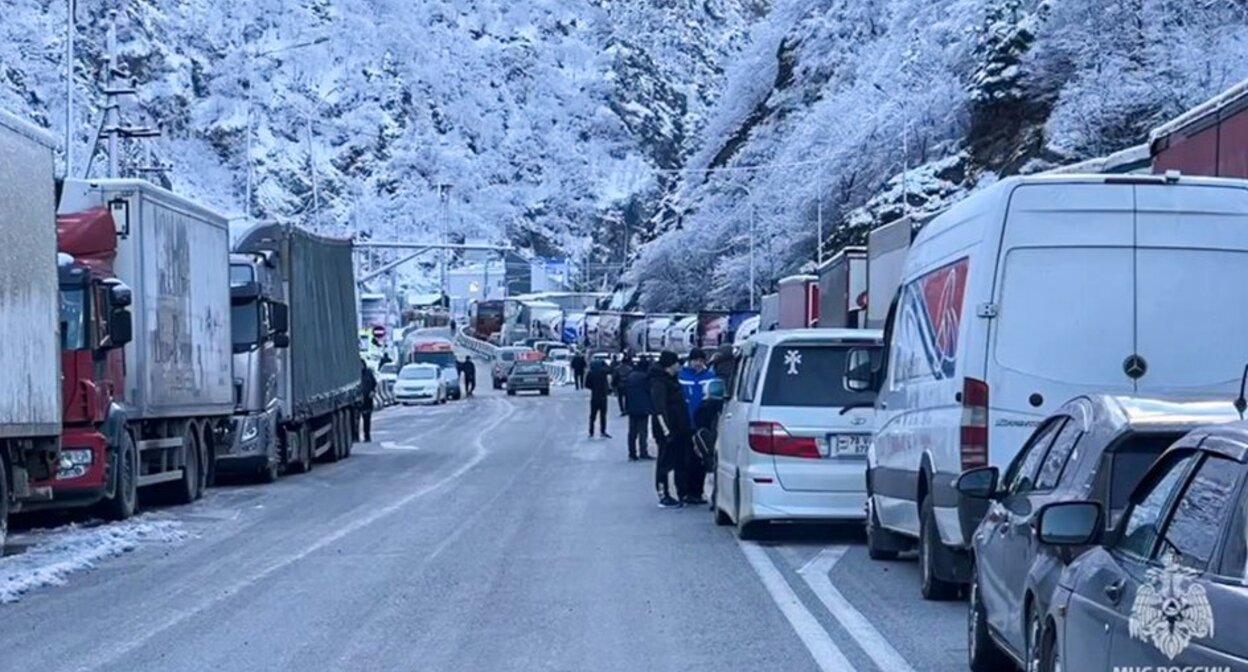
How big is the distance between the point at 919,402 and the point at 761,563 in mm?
2669

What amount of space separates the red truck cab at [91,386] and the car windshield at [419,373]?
4723cm

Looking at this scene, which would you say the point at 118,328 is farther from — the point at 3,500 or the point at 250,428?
the point at 250,428

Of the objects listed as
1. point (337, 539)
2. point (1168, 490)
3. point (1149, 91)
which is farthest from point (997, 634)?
point (1149, 91)

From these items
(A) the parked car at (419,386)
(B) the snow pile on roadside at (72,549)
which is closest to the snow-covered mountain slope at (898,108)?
(A) the parked car at (419,386)

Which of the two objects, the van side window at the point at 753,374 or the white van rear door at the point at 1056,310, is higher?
the white van rear door at the point at 1056,310

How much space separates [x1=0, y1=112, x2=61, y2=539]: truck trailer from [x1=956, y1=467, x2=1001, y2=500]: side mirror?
8.82 meters

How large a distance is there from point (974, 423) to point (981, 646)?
A: 7.51 ft

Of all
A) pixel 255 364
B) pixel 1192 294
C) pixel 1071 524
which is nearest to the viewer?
pixel 1071 524

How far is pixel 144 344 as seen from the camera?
71.9 ft

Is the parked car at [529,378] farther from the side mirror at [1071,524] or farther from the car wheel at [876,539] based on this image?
the side mirror at [1071,524]

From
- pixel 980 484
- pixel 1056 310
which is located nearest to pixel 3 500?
pixel 1056 310

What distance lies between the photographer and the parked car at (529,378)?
79875 millimetres

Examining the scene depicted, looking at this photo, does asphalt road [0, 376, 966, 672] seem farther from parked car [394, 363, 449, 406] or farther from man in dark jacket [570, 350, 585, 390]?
man in dark jacket [570, 350, 585, 390]

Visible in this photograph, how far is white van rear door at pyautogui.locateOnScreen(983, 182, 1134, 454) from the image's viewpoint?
38.2 ft
